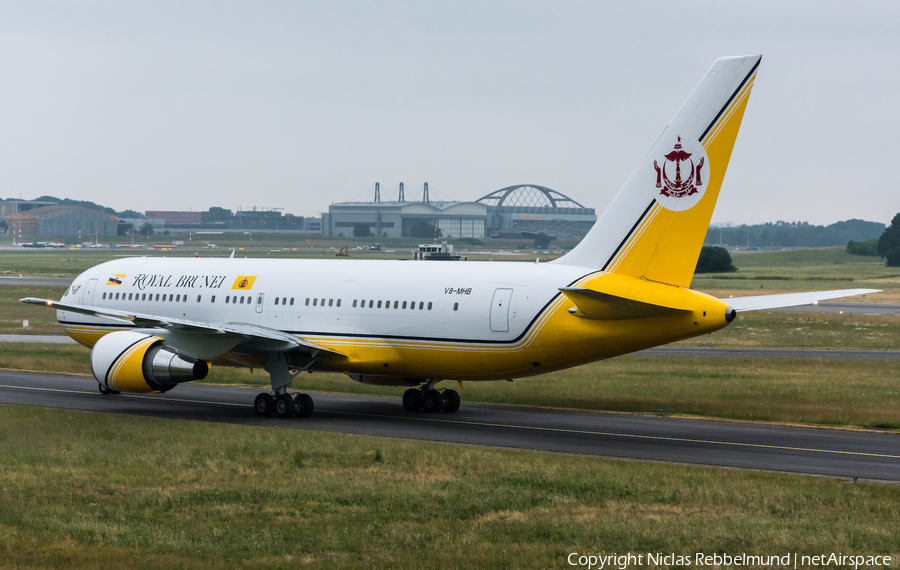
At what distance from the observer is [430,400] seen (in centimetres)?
3117

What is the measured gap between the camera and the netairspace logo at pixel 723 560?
13.9 metres

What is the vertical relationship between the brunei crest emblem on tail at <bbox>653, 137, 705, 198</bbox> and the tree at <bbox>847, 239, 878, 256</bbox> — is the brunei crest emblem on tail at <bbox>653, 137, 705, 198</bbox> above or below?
above

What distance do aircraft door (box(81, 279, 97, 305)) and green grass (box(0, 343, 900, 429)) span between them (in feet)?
19.2

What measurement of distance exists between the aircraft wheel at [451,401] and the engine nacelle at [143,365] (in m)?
7.32

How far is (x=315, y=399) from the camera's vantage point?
34.5 metres

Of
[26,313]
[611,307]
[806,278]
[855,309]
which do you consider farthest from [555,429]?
[806,278]

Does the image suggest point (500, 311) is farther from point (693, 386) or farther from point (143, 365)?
point (693, 386)

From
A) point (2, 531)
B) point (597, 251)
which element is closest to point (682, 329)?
point (597, 251)

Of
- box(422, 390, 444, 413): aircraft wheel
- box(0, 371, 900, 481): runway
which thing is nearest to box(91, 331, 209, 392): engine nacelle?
box(0, 371, 900, 481): runway

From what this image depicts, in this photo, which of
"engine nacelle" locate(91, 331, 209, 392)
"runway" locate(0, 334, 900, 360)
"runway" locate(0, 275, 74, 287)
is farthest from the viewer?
"runway" locate(0, 275, 74, 287)

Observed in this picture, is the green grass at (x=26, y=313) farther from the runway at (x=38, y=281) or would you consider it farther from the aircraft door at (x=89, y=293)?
the aircraft door at (x=89, y=293)

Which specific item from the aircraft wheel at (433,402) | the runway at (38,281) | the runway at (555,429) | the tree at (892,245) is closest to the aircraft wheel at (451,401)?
the aircraft wheel at (433,402)

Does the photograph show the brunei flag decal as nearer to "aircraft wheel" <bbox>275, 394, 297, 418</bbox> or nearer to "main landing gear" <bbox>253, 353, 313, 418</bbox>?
"main landing gear" <bbox>253, 353, 313, 418</bbox>

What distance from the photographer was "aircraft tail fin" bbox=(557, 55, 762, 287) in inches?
989
